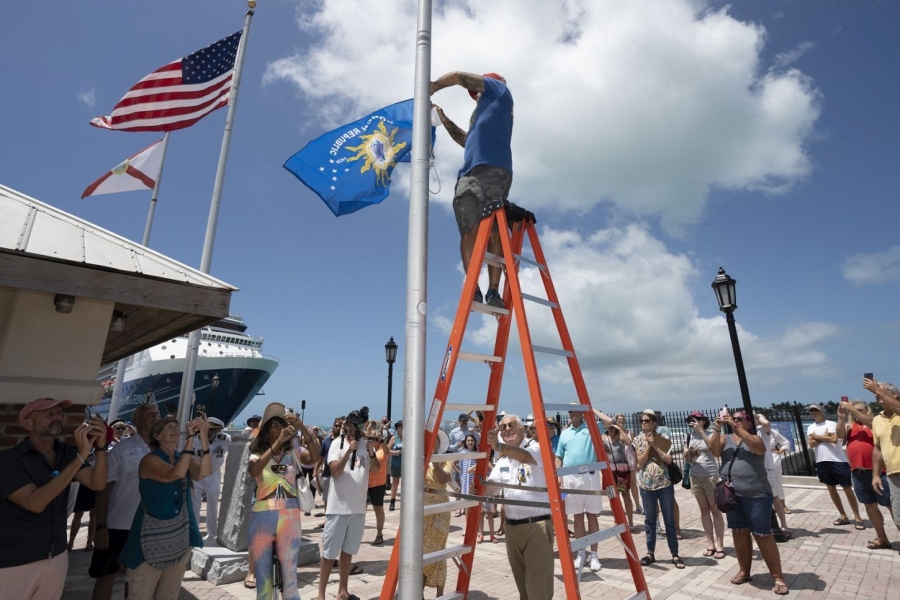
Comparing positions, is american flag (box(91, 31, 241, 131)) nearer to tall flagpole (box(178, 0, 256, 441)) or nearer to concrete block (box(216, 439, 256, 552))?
tall flagpole (box(178, 0, 256, 441))

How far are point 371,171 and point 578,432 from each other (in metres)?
5.24

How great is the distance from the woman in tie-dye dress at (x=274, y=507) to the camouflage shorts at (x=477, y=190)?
2.88m

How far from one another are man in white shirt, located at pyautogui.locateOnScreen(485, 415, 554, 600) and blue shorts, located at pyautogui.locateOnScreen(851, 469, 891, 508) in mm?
6814

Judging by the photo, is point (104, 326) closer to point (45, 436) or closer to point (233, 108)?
point (45, 436)

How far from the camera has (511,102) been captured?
407 cm

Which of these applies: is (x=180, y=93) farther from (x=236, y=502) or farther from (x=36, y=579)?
(x=36, y=579)

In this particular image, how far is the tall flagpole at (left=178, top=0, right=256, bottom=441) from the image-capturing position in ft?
23.9

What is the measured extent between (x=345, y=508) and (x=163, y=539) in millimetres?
2163

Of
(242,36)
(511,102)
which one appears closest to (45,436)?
(511,102)

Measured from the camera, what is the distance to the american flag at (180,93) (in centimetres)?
855

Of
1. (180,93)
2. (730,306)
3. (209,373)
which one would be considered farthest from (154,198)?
(209,373)

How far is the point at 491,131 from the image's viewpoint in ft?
12.9

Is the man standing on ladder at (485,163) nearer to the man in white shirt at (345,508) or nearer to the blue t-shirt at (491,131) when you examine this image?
the blue t-shirt at (491,131)

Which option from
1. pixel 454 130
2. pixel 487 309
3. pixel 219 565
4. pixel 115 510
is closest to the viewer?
pixel 487 309
